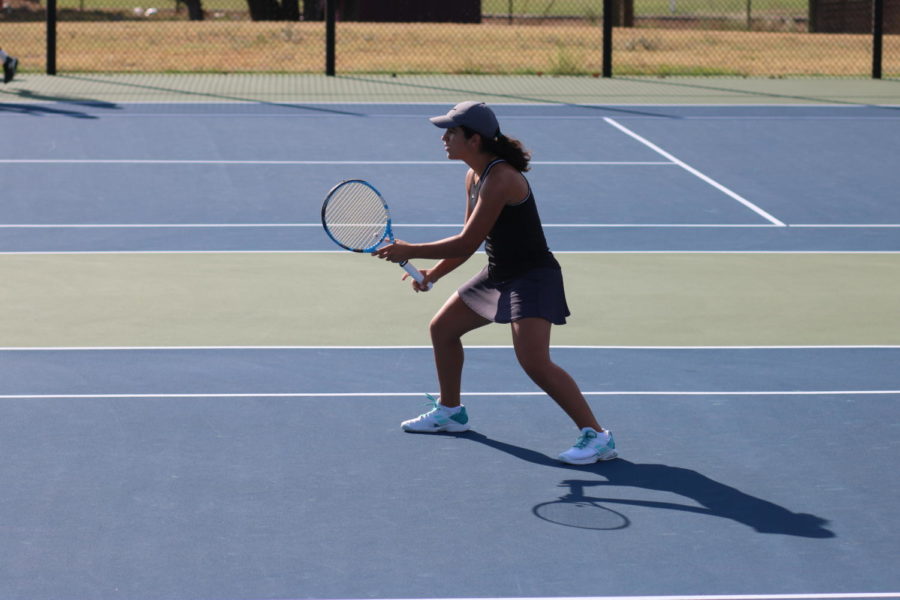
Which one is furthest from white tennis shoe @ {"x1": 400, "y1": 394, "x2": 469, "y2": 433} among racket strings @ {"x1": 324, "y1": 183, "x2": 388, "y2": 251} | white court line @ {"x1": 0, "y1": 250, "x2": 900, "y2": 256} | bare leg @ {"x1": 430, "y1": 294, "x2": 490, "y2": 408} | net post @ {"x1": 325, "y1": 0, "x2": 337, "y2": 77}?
net post @ {"x1": 325, "y1": 0, "x2": 337, "y2": 77}

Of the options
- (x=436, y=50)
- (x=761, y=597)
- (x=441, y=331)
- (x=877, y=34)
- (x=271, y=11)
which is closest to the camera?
(x=761, y=597)

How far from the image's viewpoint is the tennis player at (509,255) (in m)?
6.17

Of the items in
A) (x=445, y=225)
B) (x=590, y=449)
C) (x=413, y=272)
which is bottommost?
(x=590, y=449)

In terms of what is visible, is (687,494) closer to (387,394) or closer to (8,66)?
(387,394)

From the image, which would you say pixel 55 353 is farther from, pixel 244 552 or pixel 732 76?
pixel 732 76

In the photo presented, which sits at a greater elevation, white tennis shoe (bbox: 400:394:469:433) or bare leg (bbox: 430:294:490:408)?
bare leg (bbox: 430:294:490:408)

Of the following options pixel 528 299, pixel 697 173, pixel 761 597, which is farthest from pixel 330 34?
pixel 761 597

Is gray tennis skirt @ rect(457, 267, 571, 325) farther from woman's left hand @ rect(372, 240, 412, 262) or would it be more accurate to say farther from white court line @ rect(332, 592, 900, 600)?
white court line @ rect(332, 592, 900, 600)

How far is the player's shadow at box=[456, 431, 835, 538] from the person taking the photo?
5.64m

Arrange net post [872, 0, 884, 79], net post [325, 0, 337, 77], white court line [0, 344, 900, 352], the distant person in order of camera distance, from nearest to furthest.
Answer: white court line [0, 344, 900, 352], the distant person, net post [325, 0, 337, 77], net post [872, 0, 884, 79]

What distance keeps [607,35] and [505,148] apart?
49.8 feet

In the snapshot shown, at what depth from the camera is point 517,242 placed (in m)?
6.34

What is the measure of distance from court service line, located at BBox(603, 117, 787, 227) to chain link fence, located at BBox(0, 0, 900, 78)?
4724 millimetres

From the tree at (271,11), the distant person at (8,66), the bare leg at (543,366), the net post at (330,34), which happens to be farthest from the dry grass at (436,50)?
the bare leg at (543,366)
